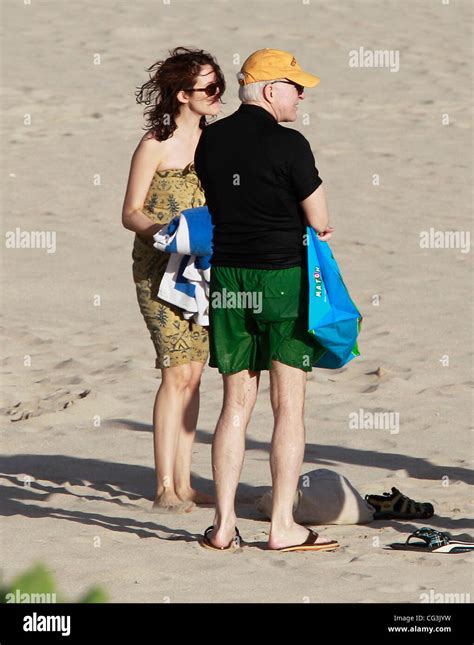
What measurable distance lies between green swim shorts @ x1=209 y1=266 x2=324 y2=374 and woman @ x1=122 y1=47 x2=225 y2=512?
74 centimetres

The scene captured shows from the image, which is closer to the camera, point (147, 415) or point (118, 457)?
point (118, 457)

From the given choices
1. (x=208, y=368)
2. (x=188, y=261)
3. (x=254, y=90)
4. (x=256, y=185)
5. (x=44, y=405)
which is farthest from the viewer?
(x=208, y=368)

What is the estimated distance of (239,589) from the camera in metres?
4.79

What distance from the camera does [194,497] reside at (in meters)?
6.04

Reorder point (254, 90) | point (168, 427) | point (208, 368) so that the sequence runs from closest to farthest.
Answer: point (254, 90) → point (168, 427) → point (208, 368)

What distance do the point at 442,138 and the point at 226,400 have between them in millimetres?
9854

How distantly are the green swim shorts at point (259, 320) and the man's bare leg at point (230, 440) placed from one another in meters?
0.06

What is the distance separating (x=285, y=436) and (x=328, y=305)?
1.65ft

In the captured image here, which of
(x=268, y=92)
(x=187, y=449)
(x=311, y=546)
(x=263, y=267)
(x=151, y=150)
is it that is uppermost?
(x=268, y=92)

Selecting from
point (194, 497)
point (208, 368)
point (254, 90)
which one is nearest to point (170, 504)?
point (194, 497)

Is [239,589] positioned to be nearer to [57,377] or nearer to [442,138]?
[57,377]

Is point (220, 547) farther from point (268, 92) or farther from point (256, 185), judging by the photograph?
point (268, 92)

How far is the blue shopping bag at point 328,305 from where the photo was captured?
500 cm

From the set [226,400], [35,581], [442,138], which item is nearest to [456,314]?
[226,400]
